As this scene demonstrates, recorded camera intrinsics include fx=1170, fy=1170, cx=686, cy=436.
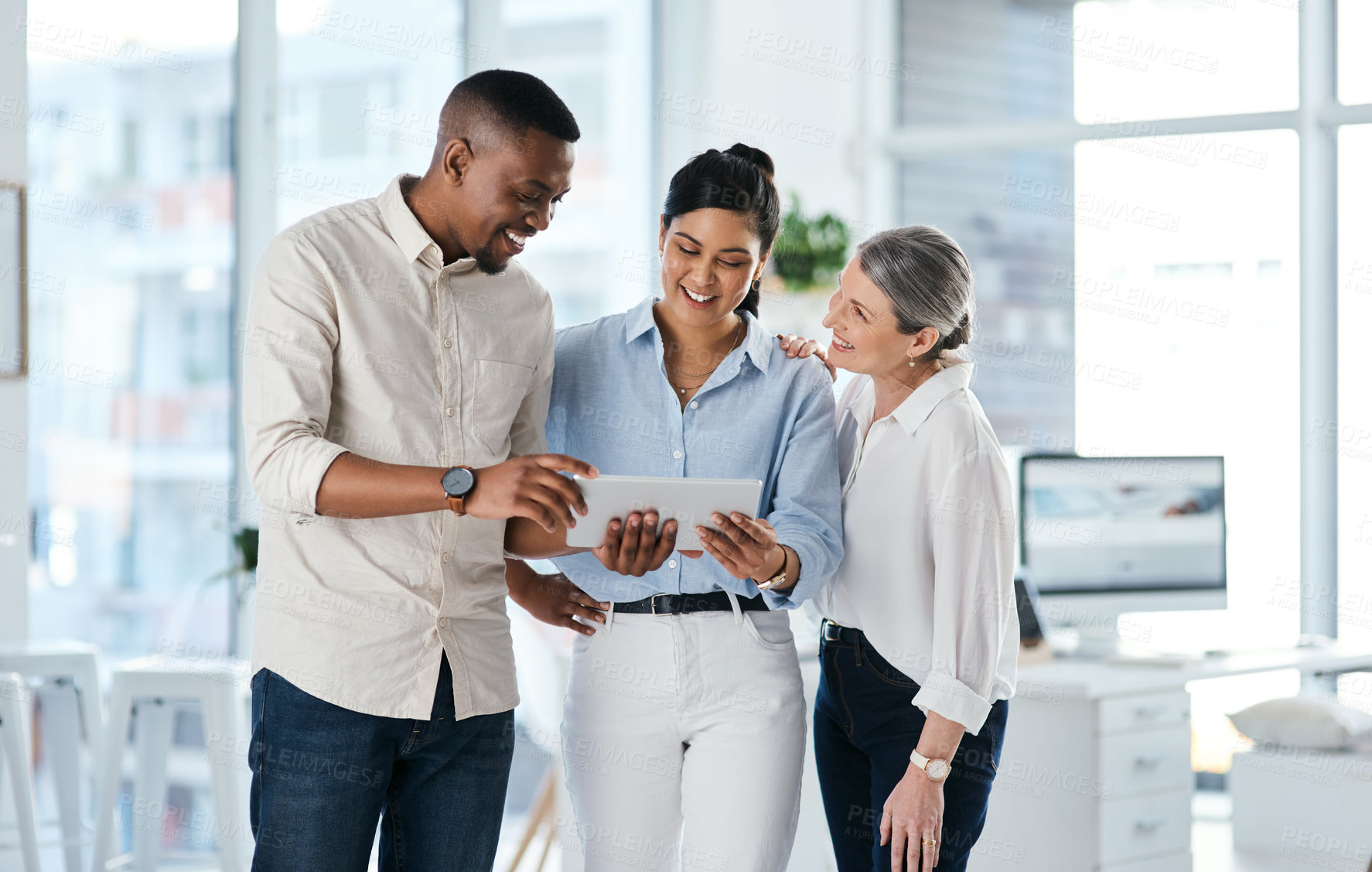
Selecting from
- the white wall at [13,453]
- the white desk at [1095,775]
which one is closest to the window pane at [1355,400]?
the white desk at [1095,775]

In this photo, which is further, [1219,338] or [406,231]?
[1219,338]

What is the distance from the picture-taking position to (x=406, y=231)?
1538mm

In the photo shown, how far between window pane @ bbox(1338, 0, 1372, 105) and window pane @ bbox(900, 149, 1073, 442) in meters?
0.99

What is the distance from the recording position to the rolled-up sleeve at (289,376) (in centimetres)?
136

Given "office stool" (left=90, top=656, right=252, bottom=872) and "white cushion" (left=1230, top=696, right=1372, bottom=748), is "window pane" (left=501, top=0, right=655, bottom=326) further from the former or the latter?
"white cushion" (left=1230, top=696, right=1372, bottom=748)

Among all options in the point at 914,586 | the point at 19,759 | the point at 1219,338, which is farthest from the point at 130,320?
the point at 1219,338

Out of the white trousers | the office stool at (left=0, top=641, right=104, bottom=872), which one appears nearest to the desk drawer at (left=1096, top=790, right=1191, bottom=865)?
the white trousers

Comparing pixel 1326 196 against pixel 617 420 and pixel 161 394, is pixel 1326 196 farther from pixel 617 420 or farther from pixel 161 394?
pixel 161 394

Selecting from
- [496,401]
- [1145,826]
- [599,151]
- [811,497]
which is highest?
[599,151]

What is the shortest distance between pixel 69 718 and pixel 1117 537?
9.32ft

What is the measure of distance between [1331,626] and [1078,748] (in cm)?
200

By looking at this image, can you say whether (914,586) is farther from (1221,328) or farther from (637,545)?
(1221,328)

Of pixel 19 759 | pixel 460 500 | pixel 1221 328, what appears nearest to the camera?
pixel 460 500

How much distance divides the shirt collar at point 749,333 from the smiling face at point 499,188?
0.29 m
